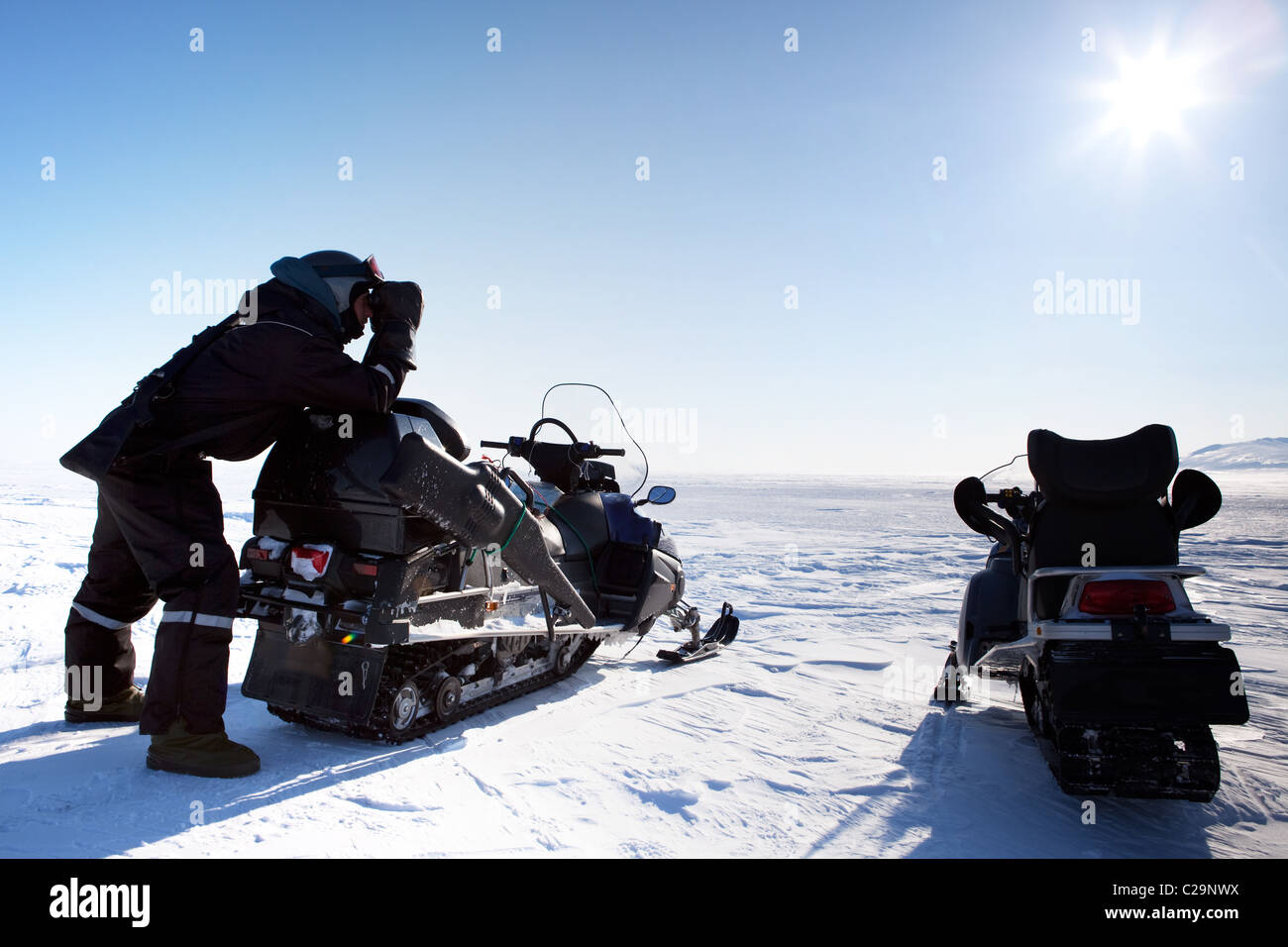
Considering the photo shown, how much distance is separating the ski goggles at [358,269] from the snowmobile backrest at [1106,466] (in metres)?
2.80

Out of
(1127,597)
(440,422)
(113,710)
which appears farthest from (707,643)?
(113,710)

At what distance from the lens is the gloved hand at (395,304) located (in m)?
3.06

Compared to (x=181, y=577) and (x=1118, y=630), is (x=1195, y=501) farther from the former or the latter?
(x=181, y=577)

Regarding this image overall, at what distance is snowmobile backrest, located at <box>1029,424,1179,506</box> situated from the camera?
9.53ft

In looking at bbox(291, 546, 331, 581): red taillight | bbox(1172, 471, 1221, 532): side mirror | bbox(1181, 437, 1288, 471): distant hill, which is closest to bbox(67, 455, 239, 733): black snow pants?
bbox(291, 546, 331, 581): red taillight

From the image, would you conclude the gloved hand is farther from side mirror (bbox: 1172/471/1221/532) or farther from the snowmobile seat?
side mirror (bbox: 1172/471/1221/532)

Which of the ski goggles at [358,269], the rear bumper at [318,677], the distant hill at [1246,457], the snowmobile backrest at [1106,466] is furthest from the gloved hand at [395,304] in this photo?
the distant hill at [1246,457]

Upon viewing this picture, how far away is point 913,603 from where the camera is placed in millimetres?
7273

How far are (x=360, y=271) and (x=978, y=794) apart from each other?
10.4 feet

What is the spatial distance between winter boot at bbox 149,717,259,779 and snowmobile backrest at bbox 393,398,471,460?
1.36m

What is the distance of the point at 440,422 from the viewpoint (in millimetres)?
3154

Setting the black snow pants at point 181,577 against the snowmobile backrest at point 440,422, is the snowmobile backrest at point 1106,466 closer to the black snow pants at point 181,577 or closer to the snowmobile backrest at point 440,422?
the snowmobile backrest at point 440,422

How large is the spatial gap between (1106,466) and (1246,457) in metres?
121
